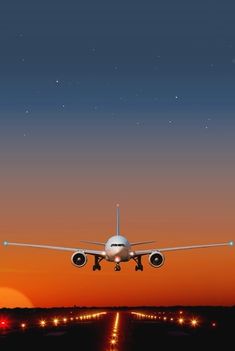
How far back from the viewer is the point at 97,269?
351ft

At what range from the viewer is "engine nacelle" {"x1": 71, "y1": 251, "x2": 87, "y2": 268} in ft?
335

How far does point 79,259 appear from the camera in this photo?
10219 cm

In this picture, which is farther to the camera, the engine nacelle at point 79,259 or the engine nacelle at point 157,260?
the engine nacelle at point 157,260

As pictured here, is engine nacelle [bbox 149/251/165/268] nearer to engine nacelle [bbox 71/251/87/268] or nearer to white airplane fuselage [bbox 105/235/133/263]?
white airplane fuselage [bbox 105/235/133/263]

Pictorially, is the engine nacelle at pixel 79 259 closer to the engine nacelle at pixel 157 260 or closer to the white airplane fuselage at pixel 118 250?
the white airplane fuselage at pixel 118 250

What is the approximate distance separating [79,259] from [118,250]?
5.91 metres

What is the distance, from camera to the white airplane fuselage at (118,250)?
102375 millimetres

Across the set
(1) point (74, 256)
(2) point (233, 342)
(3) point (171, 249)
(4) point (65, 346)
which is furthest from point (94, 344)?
(3) point (171, 249)

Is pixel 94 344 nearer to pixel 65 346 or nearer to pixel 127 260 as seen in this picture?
pixel 65 346

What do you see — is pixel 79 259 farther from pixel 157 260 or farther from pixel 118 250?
pixel 157 260

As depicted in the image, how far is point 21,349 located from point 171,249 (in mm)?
72302

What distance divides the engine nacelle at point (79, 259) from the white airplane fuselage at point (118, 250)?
3.92 m

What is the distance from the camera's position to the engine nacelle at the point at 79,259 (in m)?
102

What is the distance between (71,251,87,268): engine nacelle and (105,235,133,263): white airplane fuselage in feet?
12.9
